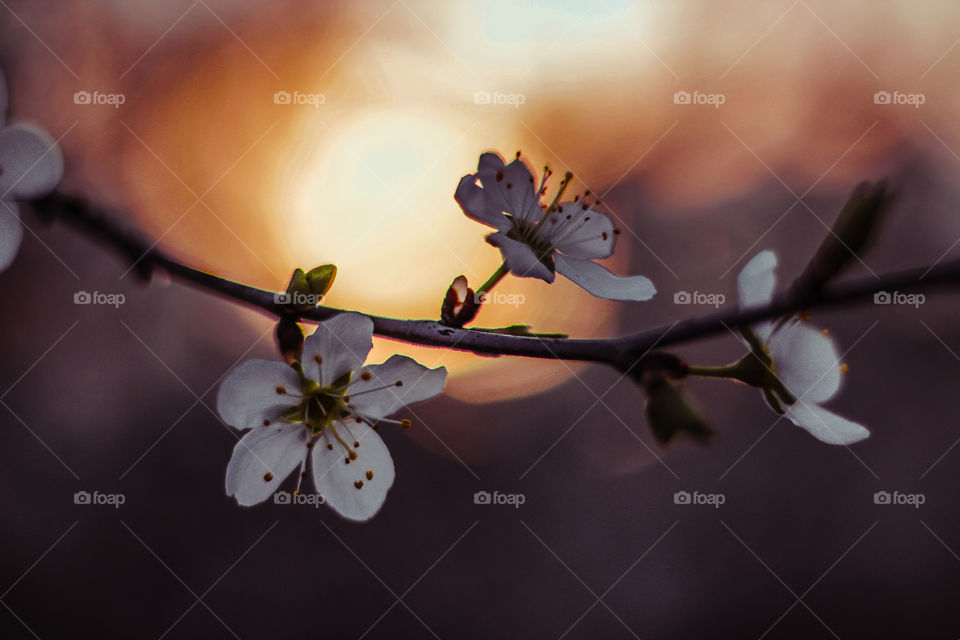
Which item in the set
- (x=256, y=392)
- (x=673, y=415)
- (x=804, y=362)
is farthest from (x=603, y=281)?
(x=256, y=392)

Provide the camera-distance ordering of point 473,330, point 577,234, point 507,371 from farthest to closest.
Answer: point 507,371, point 577,234, point 473,330

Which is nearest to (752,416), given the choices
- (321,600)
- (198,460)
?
(321,600)

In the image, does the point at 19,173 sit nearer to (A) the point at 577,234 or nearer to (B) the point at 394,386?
(B) the point at 394,386

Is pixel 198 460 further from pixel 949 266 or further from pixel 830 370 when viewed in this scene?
pixel 949 266

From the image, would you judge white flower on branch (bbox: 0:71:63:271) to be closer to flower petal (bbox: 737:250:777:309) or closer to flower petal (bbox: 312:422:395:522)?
flower petal (bbox: 312:422:395:522)

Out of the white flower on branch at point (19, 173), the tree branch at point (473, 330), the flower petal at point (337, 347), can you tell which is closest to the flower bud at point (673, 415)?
the tree branch at point (473, 330)

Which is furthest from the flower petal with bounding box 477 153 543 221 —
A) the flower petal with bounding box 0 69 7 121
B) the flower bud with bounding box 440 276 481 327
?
the flower petal with bounding box 0 69 7 121

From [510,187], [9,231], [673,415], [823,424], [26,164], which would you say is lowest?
[673,415]
